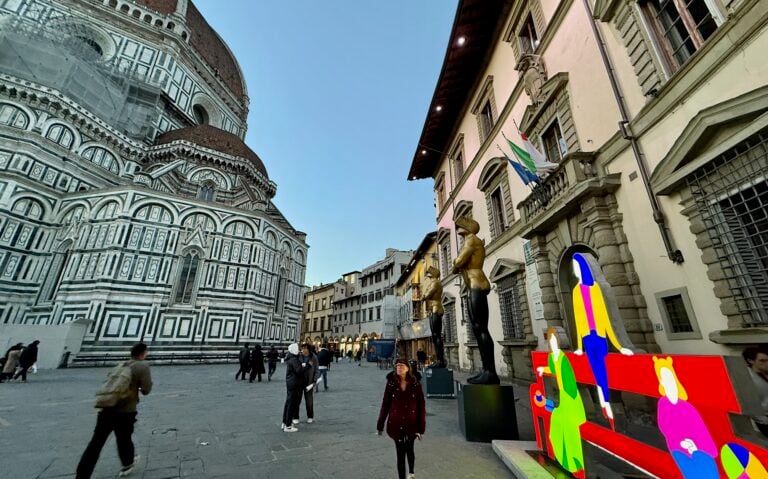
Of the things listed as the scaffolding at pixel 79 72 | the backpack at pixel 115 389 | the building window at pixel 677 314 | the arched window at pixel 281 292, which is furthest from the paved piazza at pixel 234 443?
the scaffolding at pixel 79 72

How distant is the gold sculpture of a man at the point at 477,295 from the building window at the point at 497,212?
659 cm

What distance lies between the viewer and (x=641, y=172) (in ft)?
18.5

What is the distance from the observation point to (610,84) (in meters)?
6.53

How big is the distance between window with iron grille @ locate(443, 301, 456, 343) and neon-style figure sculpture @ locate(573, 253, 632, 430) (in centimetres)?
1332

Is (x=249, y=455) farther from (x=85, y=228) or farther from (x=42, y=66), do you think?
(x=42, y=66)

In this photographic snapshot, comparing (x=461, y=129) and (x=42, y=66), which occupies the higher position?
(x=42, y=66)

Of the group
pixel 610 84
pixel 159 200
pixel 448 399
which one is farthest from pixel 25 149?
pixel 610 84

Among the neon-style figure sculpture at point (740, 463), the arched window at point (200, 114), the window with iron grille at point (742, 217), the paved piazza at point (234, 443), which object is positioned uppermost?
the arched window at point (200, 114)

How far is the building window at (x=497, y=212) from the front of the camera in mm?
11923

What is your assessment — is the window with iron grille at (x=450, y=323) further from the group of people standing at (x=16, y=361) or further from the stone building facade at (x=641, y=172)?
the group of people standing at (x=16, y=361)

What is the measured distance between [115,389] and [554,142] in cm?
1048

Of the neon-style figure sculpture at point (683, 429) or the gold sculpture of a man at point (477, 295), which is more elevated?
the gold sculpture of a man at point (477, 295)

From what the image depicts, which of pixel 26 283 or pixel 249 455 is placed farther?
pixel 26 283

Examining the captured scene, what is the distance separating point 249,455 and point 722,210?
729 cm
